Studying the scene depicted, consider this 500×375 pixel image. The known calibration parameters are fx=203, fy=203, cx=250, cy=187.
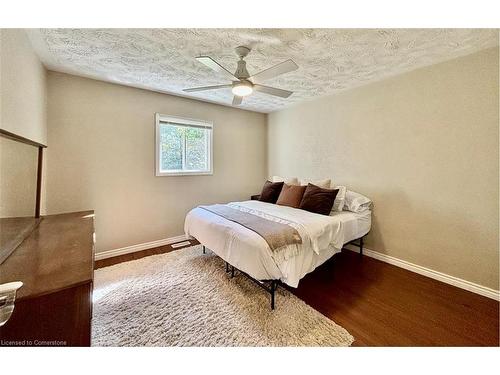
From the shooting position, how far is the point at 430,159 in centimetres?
237

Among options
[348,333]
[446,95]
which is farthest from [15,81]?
[446,95]

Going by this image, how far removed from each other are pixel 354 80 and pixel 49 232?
363 cm

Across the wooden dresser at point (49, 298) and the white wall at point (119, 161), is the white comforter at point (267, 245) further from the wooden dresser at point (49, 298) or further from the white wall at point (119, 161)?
the wooden dresser at point (49, 298)

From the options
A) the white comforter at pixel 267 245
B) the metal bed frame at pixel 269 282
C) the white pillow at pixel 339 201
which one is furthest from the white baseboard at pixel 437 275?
the white comforter at pixel 267 245

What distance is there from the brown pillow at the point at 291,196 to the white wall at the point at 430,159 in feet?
2.63

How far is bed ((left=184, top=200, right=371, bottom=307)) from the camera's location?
5.80 ft

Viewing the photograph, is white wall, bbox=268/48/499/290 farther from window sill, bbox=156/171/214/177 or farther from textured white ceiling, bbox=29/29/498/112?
window sill, bbox=156/171/214/177

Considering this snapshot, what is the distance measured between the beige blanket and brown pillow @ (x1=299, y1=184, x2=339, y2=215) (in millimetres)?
752

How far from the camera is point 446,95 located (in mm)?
2230

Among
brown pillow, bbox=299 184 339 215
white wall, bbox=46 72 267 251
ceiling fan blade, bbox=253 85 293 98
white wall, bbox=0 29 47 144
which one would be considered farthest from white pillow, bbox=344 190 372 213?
white wall, bbox=0 29 47 144

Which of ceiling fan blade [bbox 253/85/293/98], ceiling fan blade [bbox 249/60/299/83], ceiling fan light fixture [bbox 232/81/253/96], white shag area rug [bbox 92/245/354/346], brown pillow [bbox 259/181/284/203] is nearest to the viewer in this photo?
white shag area rug [bbox 92/245/354/346]
